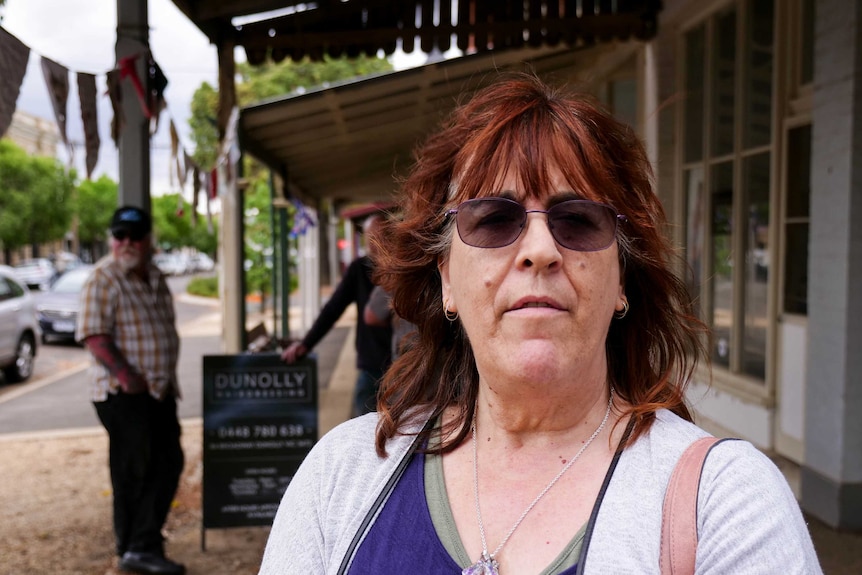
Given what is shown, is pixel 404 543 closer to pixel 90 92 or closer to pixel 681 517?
pixel 681 517

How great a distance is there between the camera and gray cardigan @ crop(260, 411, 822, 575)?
3.76 feet

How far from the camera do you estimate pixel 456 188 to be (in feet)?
5.16

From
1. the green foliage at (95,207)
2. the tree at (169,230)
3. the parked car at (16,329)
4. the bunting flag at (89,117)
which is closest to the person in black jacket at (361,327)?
the bunting flag at (89,117)

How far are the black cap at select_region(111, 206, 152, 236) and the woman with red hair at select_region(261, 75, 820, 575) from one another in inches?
130

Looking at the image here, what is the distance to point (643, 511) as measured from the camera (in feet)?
4.04

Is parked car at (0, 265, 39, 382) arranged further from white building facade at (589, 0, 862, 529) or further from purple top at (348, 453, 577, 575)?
purple top at (348, 453, 577, 575)

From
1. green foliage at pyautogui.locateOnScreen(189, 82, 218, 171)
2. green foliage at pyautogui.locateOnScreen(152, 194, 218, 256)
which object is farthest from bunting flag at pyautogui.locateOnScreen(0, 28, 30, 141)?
green foliage at pyautogui.locateOnScreen(152, 194, 218, 256)

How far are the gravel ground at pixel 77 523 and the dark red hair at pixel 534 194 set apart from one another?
11.1ft

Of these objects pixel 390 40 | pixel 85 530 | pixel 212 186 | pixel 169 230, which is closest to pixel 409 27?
pixel 390 40

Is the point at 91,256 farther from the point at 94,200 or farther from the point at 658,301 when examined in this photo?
the point at 658,301

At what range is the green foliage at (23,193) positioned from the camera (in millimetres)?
44375

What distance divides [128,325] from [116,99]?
121cm

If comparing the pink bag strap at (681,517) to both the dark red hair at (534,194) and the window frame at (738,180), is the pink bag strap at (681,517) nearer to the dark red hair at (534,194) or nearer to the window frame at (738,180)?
the dark red hair at (534,194)

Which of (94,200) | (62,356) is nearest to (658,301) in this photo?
(62,356)
